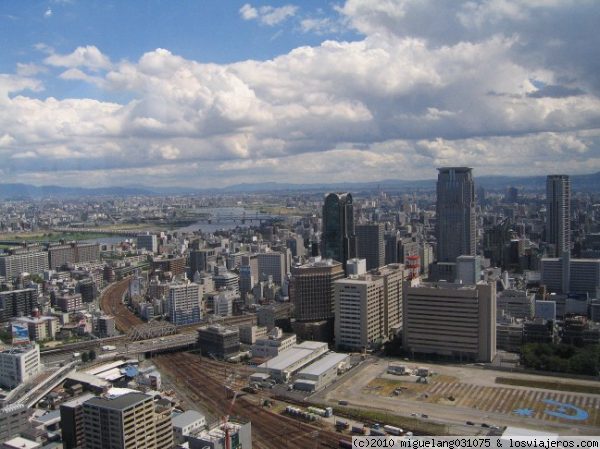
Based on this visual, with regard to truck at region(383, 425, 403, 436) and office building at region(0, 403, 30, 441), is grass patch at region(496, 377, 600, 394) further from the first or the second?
office building at region(0, 403, 30, 441)

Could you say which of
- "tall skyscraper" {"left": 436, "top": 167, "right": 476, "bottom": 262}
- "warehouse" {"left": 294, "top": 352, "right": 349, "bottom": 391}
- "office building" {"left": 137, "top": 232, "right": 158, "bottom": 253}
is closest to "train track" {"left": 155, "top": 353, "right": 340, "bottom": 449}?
"warehouse" {"left": 294, "top": 352, "right": 349, "bottom": 391}

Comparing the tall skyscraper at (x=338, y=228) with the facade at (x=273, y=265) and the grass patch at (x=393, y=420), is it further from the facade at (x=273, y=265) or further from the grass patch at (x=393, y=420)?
the grass patch at (x=393, y=420)

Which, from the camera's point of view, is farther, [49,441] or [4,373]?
[4,373]

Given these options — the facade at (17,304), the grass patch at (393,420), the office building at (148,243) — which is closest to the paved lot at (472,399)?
the grass patch at (393,420)

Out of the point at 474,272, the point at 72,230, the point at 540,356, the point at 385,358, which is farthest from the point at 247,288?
the point at 72,230

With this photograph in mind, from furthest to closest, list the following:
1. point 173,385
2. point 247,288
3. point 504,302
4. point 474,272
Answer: point 247,288
point 474,272
point 504,302
point 173,385

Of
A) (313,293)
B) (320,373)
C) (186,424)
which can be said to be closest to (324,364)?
(320,373)

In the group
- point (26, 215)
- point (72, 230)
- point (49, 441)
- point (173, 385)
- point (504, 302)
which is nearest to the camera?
point (49, 441)

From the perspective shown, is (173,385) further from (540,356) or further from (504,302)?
(504,302)
